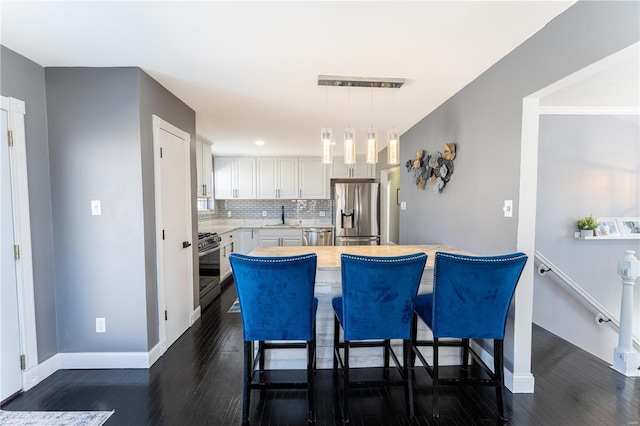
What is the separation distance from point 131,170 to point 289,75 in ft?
4.80

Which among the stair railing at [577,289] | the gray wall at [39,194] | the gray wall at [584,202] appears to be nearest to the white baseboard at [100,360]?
the gray wall at [39,194]

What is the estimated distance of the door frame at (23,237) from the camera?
191 cm

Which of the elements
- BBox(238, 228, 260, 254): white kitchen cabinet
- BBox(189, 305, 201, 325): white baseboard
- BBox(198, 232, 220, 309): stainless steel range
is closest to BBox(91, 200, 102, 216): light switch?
BBox(198, 232, 220, 309): stainless steel range

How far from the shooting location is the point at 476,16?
1.56 meters

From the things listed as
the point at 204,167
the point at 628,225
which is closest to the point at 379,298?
the point at 628,225

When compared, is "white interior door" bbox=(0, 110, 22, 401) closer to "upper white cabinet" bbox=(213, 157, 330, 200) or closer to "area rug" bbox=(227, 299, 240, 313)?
"area rug" bbox=(227, 299, 240, 313)

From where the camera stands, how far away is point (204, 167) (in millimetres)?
4543

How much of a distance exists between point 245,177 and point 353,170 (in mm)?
2259

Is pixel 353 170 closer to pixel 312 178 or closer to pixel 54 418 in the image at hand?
pixel 312 178

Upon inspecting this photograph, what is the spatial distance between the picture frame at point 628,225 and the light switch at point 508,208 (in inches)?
82.4

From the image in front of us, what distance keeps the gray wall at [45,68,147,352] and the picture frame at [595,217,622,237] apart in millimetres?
4418

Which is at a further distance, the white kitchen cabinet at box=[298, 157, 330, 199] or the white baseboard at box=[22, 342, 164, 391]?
the white kitchen cabinet at box=[298, 157, 330, 199]

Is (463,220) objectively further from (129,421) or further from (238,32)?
(129,421)

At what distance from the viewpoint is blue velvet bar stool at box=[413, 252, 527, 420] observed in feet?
5.32
